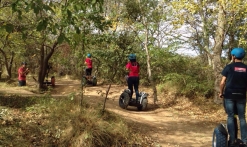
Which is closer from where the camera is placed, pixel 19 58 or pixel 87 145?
pixel 87 145

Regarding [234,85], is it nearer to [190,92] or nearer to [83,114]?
[83,114]

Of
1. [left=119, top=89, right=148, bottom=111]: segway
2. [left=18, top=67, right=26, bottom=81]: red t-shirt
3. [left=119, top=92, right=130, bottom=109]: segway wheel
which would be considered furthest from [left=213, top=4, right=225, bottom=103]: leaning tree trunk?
[left=18, top=67, right=26, bottom=81]: red t-shirt

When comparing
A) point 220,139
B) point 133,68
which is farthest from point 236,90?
point 133,68

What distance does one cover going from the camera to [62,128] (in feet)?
17.8

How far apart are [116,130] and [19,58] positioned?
19.7 metres

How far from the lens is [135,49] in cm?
1599

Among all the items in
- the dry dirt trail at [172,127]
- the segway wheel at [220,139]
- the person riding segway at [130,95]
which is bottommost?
the dry dirt trail at [172,127]

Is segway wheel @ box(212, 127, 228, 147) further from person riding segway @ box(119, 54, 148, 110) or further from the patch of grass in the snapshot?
person riding segway @ box(119, 54, 148, 110)

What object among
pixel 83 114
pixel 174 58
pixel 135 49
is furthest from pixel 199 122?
pixel 135 49

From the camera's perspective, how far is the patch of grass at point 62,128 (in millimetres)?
4996

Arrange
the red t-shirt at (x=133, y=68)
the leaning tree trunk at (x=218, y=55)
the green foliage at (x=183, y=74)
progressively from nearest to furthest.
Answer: the red t-shirt at (x=133, y=68) < the leaning tree trunk at (x=218, y=55) < the green foliage at (x=183, y=74)

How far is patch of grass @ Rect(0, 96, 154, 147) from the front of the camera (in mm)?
4996

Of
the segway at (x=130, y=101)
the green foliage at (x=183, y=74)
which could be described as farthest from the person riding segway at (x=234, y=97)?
the green foliage at (x=183, y=74)

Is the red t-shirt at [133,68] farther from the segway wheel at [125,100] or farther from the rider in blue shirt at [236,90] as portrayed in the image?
the rider in blue shirt at [236,90]
